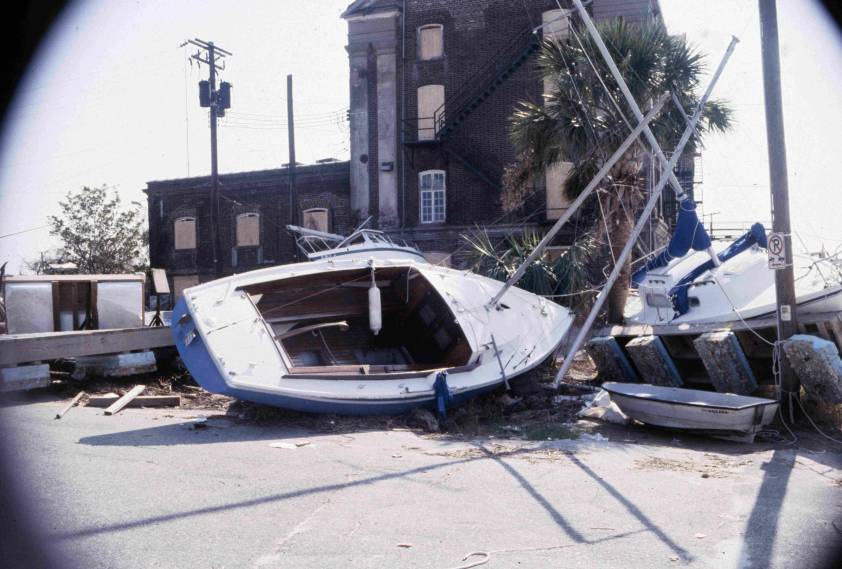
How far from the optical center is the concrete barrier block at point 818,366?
8914 millimetres

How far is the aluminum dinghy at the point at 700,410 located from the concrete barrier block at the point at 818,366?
70 centimetres

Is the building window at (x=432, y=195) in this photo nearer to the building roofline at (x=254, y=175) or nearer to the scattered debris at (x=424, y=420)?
the building roofline at (x=254, y=175)

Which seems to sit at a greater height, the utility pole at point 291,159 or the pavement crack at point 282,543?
the utility pole at point 291,159

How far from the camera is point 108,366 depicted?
11633 mm

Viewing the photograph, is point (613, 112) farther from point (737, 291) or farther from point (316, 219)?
point (316, 219)

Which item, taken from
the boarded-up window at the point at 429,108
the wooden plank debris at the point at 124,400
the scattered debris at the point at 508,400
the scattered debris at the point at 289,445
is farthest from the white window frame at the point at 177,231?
the scattered debris at the point at 289,445

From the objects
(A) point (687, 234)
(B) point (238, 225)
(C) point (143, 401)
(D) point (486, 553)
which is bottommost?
(C) point (143, 401)

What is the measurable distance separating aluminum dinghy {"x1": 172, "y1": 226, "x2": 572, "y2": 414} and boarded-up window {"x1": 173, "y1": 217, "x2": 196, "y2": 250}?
23.2m

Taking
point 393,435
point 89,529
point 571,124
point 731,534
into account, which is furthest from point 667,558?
point 571,124

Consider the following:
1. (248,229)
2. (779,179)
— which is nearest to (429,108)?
(248,229)

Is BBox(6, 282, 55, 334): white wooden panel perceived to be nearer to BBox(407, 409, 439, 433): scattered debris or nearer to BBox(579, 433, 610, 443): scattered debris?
BBox(407, 409, 439, 433): scattered debris

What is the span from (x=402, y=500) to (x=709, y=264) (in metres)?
9.46

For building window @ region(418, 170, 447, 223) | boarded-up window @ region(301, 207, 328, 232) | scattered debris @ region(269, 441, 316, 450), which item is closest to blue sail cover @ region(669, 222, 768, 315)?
scattered debris @ region(269, 441, 316, 450)

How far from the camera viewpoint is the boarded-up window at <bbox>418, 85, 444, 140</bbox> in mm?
27906
